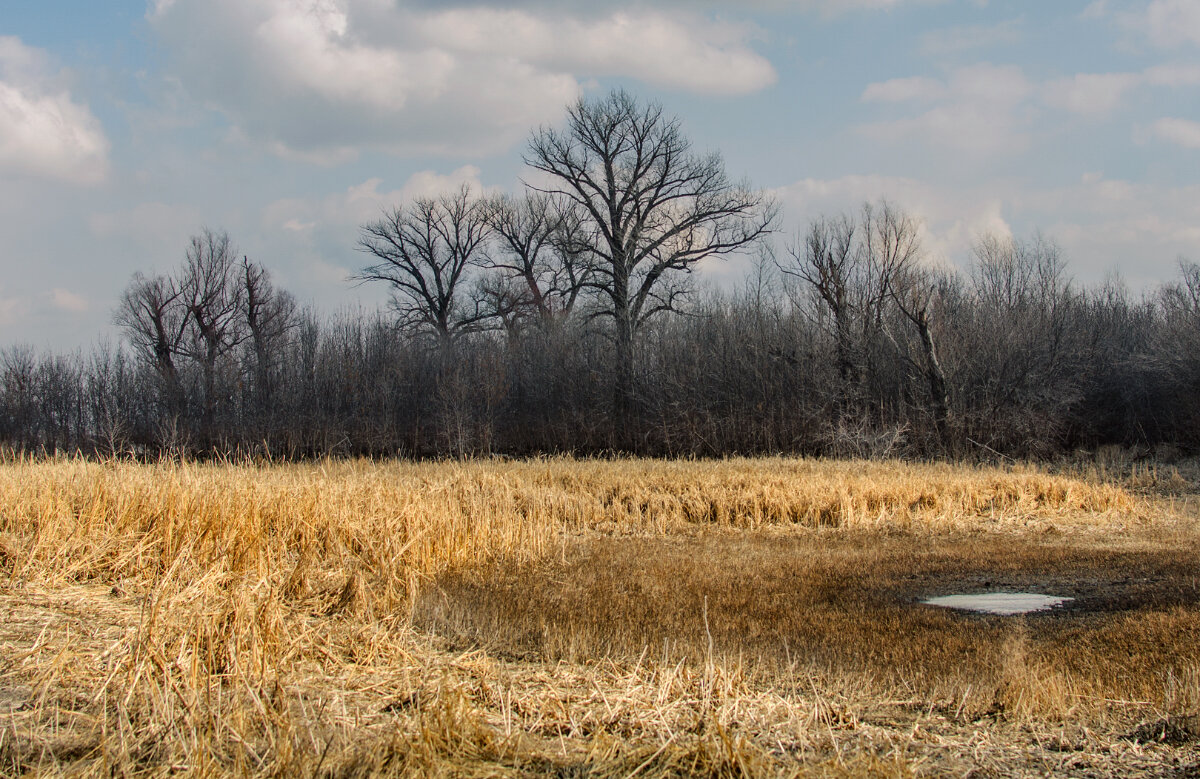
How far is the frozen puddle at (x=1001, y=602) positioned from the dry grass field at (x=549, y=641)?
30cm

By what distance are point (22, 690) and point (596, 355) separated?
2989 cm

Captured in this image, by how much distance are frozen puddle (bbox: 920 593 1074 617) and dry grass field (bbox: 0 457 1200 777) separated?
0.99 ft

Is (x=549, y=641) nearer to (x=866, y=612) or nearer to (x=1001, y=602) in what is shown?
(x=866, y=612)

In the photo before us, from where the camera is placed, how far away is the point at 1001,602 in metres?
8.08

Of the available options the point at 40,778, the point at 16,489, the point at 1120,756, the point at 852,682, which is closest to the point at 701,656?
the point at 852,682

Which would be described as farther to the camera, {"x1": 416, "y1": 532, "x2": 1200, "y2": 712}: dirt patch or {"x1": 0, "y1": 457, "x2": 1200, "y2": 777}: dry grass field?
{"x1": 416, "y1": 532, "x2": 1200, "y2": 712}: dirt patch

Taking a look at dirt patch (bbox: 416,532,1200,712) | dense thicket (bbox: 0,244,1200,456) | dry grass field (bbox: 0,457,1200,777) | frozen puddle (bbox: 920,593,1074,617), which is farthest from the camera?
dense thicket (bbox: 0,244,1200,456)

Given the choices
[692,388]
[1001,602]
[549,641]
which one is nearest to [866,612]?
[1001,602]

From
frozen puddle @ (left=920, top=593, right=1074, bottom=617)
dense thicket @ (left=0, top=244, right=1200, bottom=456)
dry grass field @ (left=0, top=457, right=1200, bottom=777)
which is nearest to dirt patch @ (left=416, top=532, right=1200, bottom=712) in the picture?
dry grass field @ (left=0, top=457, right=1200, bottom=777)

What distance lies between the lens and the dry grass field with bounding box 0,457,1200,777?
360cm

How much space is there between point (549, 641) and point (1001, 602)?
4573 millimetres

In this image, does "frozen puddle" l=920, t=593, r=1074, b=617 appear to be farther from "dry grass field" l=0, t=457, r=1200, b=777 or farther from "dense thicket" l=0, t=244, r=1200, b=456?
"dense thicket" l=0, t=244, r=1200, b=456

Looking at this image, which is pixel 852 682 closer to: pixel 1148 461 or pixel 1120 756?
pixel 1120 756

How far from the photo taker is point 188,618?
4.76m
